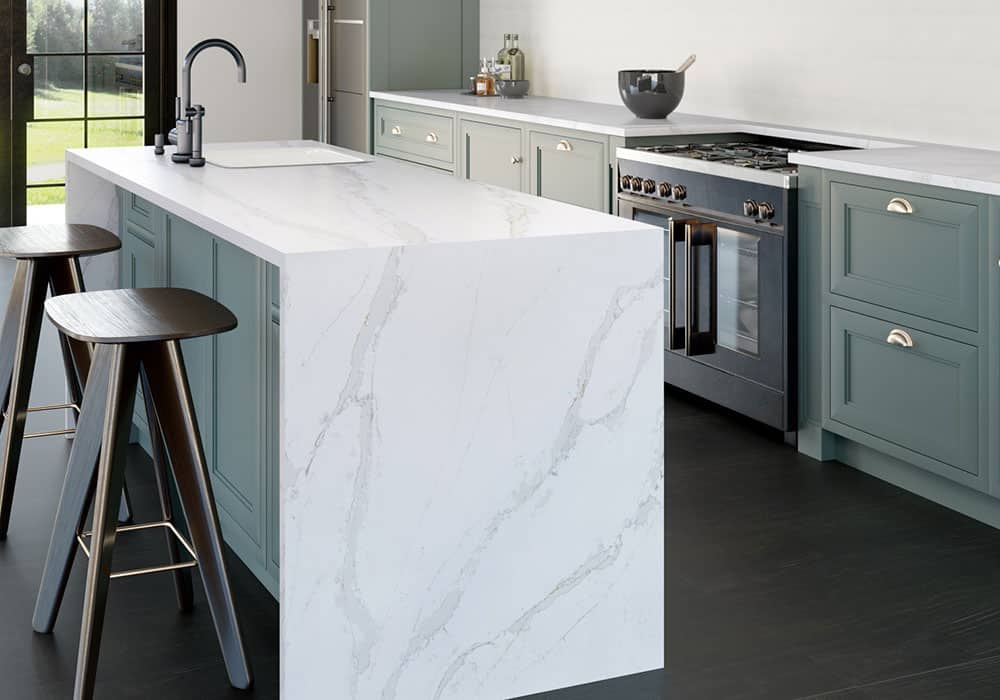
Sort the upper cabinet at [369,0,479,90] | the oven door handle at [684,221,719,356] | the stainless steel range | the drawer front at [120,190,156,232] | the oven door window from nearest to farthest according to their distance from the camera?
the drawer front at [120,190,156,232] → the stainless steel range → the oven door window → the oven door handle at [684,221,719,356] → the upper cabinet at [369,0,479,90]

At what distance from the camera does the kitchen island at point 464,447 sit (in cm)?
225

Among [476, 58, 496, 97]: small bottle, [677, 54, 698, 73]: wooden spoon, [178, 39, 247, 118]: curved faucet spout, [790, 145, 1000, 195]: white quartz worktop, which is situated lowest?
[790, 145, 1000, 195]: white quartz worktop

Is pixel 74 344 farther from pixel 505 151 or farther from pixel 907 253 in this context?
pixel 505 151

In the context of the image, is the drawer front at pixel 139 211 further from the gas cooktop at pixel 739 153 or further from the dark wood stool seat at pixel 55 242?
the gas cooktop at pixel 739 153

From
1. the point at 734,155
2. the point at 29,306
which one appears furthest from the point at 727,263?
the point at 29,306

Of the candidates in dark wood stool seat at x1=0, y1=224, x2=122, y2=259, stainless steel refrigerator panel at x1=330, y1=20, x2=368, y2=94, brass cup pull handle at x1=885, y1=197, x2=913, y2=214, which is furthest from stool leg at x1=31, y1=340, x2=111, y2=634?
stainless steel refrigerator panel at x1=330, y1=20, x2=368, y2=94

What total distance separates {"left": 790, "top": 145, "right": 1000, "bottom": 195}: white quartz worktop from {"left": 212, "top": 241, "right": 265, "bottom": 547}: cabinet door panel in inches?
70.5

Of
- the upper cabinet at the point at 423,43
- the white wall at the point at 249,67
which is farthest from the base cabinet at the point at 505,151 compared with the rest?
the white wall at the point at 249,67

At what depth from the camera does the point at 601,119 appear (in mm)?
5113

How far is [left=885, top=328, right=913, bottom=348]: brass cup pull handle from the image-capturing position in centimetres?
349

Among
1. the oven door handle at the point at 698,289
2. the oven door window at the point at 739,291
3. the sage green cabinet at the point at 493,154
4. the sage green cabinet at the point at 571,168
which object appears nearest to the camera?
the oven door window at the point at 739,291

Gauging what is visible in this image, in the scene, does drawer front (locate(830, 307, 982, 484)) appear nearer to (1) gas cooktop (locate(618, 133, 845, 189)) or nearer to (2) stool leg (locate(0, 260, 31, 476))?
(1) gas cooktop (locate(618, 133, 845, 189))

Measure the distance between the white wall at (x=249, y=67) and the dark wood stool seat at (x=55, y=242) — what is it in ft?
13.3

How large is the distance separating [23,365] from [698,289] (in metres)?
2.16
